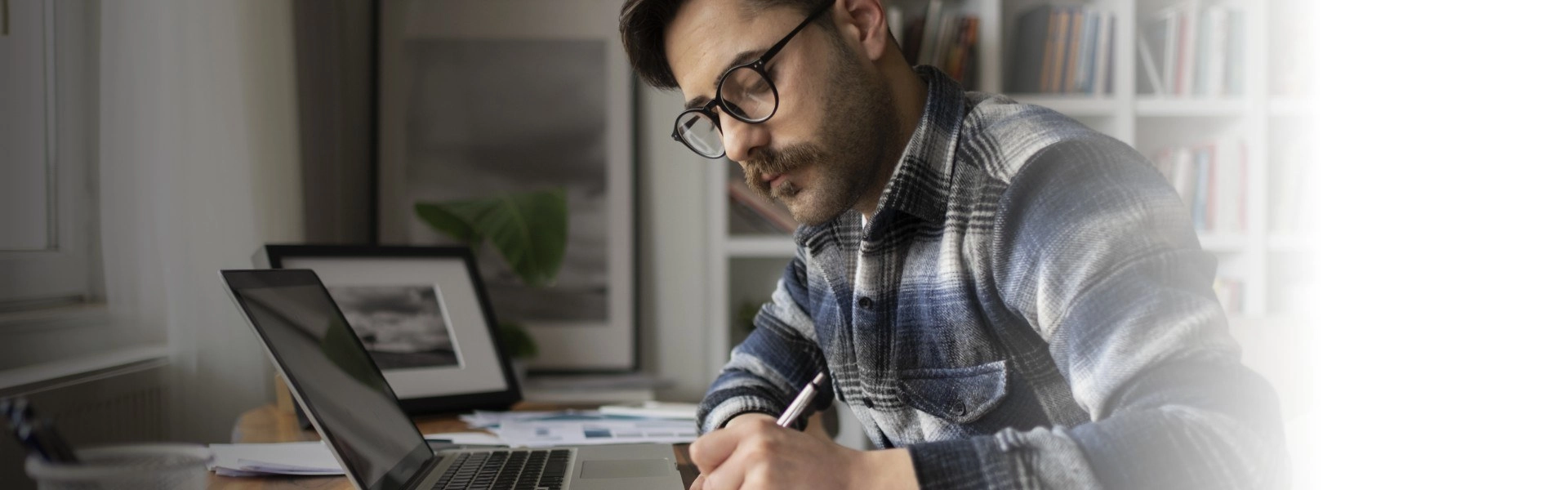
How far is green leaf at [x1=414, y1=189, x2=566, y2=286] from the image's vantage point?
6.57ft

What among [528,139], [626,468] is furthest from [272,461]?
[528,139]

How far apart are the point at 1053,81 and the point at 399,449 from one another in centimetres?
177

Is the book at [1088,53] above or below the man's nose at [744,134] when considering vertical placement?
above

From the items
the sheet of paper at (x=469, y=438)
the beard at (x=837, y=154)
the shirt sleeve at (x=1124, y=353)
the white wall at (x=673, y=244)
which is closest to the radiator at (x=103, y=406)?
the sheet of paper at (x=469, y=438)

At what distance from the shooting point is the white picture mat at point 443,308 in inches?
57.5

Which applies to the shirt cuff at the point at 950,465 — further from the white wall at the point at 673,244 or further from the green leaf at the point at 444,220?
the white wall at the point at 673,244

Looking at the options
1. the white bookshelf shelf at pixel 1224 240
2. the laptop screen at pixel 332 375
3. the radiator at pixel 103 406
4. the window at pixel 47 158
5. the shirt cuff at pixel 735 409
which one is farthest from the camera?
the white bookshelf shelf at pixel 1224 240

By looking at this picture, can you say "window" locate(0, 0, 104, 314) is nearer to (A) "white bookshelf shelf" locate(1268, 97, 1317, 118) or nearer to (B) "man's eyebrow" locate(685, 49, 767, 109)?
(B) "man's eyebrow" locate(685, 49, 767, 109)

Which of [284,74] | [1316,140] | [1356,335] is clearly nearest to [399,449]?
[1356,335]

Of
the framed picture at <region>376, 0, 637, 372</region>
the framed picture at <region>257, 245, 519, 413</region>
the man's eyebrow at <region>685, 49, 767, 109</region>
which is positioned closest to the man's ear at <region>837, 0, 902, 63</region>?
the man's eyebrow at <region>685, 49, 767, 109</region>

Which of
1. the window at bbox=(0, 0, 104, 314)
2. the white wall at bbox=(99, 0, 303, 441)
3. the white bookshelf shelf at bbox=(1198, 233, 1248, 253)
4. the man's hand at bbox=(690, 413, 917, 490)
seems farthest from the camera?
the white bookshelf shelf at bbox=(1198, 233, 1248, 253)

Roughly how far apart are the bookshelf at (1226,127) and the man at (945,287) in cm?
100

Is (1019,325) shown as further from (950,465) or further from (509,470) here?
(509,470)

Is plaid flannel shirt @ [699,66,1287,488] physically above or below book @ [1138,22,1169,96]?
below
